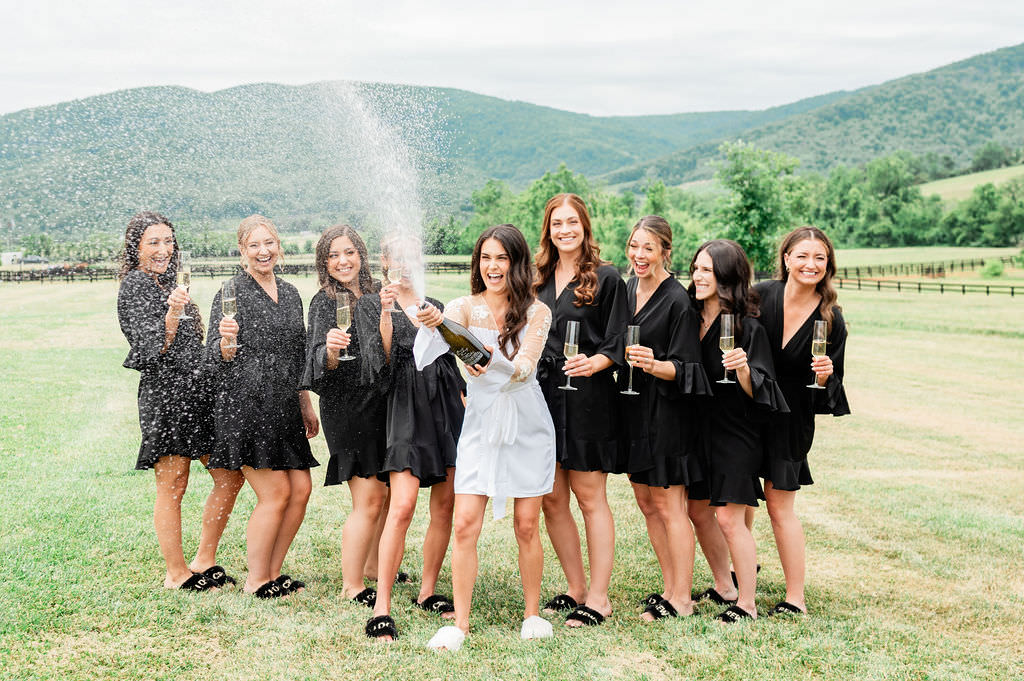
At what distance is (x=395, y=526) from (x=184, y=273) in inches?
88.2

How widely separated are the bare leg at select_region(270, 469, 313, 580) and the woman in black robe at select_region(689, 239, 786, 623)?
9.48 feet

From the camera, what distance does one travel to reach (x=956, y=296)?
44.0m

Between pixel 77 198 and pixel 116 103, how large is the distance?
7.29 feet

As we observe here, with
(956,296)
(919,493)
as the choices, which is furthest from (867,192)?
(919,493)

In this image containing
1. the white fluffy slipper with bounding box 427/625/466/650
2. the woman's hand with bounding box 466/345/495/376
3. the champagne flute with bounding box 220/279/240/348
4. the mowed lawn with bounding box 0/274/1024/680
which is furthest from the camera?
the champagne flute with bounding box 220/279/240/348

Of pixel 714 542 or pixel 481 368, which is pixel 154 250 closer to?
pixel 481 368

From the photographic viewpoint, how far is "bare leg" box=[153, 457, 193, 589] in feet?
19.8

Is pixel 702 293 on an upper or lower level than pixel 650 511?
upper

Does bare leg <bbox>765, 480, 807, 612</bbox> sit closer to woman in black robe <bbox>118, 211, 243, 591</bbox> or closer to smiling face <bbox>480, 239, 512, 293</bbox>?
smiling face <bbox>480, 239, 512, 293</bbox>

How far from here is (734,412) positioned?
575 centimetres

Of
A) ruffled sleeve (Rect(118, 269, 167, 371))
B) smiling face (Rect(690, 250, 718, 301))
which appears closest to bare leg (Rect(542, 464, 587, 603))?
smiling face (Rect(690, 250, 718, 301))

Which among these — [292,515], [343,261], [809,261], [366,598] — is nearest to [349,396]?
[343,261]

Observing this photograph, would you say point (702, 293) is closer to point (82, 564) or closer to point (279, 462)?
point (279, 462)

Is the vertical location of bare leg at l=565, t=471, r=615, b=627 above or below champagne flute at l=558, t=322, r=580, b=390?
below
